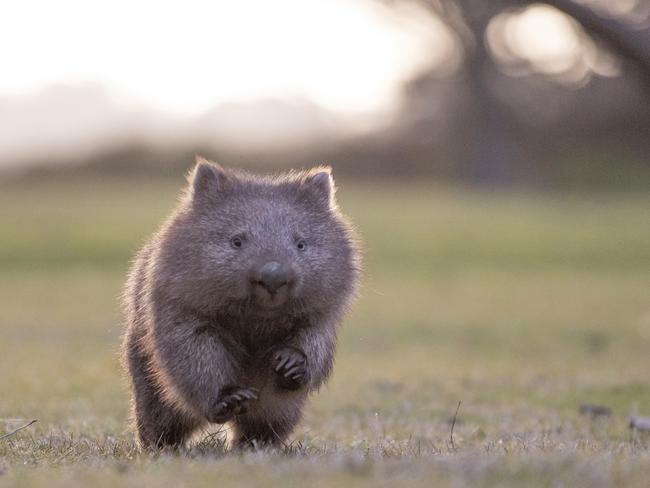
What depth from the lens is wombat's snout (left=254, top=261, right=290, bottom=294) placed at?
551 centimetres

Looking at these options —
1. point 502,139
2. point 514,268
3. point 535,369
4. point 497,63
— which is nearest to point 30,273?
point 514,268

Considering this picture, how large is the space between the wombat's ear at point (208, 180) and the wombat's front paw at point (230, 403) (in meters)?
1.14

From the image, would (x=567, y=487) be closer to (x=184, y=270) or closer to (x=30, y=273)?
(x=184, y=270)

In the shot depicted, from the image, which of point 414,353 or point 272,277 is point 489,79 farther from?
point 272,277

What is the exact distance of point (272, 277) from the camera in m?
5.50

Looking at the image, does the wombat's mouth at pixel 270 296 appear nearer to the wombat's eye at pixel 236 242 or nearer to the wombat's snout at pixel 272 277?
the wombat's snout at pixel 272 277

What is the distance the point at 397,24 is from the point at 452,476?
39729 millimetres

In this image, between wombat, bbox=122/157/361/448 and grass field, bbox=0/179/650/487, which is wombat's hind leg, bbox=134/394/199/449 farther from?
grass field, bbox=0/179/650/487

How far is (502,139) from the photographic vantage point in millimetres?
50156

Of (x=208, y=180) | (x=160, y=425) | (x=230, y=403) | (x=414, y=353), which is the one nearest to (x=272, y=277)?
(x=230, y=403)

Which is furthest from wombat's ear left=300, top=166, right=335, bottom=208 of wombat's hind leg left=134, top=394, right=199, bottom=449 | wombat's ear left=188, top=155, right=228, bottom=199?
wombat's hind leg left=134, top=394, right=199, bottom=449

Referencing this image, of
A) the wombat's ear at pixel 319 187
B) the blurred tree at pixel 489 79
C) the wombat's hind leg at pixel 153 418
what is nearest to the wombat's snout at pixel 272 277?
the wombat's ear at pixel 319 187

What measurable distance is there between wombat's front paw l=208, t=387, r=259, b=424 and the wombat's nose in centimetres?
51

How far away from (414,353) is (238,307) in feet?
26.2
